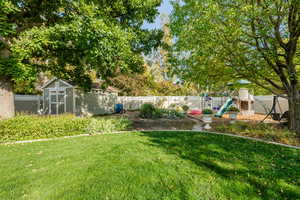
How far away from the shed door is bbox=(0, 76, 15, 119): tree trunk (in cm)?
521

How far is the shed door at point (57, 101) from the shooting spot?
11.9 meters

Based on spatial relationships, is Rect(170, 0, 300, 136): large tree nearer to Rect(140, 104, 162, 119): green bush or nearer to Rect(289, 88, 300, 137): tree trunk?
Rect(289, 88, 300, 137): tree trunk

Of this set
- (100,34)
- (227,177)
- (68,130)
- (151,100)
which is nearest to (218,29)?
(100,34)

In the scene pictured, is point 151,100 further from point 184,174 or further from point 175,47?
point 184,174

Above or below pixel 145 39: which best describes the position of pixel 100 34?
below

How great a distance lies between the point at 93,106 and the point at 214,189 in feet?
41.8

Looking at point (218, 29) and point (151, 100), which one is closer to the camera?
point (218, 29)

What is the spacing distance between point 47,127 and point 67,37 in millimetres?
3946

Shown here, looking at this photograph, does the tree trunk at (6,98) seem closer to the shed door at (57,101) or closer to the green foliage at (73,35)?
the green foliage at (73,35)

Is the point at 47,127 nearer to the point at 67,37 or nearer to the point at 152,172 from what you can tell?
the point at 67,37

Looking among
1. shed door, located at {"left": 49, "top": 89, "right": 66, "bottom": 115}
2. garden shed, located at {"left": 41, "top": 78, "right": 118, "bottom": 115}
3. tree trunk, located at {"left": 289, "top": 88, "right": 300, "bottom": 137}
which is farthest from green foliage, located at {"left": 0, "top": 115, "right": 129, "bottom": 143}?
tree trunk, located at {"left": 289, "top": 88, "right": 300, "bottom": 137}

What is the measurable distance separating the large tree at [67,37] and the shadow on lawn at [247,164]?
14.1 ft

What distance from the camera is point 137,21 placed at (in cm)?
796

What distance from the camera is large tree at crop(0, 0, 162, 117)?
5264 millimetres
